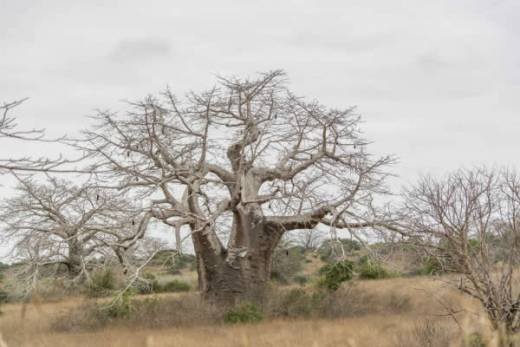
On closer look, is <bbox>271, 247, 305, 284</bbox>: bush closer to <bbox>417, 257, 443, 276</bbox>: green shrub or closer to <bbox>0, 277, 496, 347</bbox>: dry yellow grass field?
<bbox>0, 277, 496, 347</bbox>: dry yellow grass field

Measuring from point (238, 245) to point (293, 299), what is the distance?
1.74 m

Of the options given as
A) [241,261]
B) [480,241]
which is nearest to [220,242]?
[241,261]

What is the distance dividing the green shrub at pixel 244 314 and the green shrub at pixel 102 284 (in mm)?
3685

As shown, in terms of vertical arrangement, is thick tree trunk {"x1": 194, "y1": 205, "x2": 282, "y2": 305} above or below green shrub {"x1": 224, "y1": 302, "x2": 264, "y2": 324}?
above

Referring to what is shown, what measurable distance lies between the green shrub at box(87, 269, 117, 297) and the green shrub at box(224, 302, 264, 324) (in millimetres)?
3685

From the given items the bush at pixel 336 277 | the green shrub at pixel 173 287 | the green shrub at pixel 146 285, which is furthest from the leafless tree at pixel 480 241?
the green shrub at pixel 173 287

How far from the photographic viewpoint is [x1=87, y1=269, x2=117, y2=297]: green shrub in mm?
15773

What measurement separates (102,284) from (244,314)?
478 cm

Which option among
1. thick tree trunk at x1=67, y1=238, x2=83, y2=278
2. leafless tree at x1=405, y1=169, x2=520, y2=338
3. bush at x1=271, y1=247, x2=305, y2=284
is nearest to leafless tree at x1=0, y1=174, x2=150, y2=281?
thick tree trunk at x1=67, y1=238, x2=83, y2=278

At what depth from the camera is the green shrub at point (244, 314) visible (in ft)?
42.9

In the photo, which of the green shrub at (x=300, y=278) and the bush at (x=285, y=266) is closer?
the bush at (x=285, y=266)

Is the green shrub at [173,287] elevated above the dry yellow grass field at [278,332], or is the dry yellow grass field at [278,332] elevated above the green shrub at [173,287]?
the green shrub at [173,287]

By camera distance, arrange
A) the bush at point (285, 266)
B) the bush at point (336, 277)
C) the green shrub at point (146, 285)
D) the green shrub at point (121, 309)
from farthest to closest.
→ the bush at point (285, 266) < the bush at point (336, 277) < the green shrub at point (121, 309) < the green shrub at point (146, 285)

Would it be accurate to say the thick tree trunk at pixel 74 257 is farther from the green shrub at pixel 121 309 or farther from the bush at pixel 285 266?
the bush at pixel 285 266
